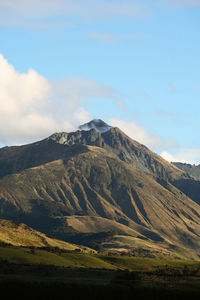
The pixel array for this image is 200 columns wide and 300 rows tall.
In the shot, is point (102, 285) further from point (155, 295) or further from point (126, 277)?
point (126, 277)

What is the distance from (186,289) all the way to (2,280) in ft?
135

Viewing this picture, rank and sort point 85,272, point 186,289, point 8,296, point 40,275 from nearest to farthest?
point 8,296 → point 186,289 → point 40,275 → point 85,272

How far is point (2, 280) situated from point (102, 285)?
22647 millimetres

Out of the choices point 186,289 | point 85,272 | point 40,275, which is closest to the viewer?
point 186,289

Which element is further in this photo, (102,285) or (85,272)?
(85,272)

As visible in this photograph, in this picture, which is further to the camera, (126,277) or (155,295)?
(126,277)

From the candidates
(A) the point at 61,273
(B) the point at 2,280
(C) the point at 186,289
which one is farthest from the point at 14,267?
(C) the point at 186,289

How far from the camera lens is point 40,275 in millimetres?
161625

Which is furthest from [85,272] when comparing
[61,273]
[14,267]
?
[14,267]

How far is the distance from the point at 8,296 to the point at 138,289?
92.4ft

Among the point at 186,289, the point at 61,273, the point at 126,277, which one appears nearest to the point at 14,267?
the point at 61,273

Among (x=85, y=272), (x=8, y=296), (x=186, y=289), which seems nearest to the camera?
(x=8, y=296)

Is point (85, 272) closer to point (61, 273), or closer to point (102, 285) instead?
point (61, 273)

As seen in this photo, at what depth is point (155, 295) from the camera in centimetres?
11262
